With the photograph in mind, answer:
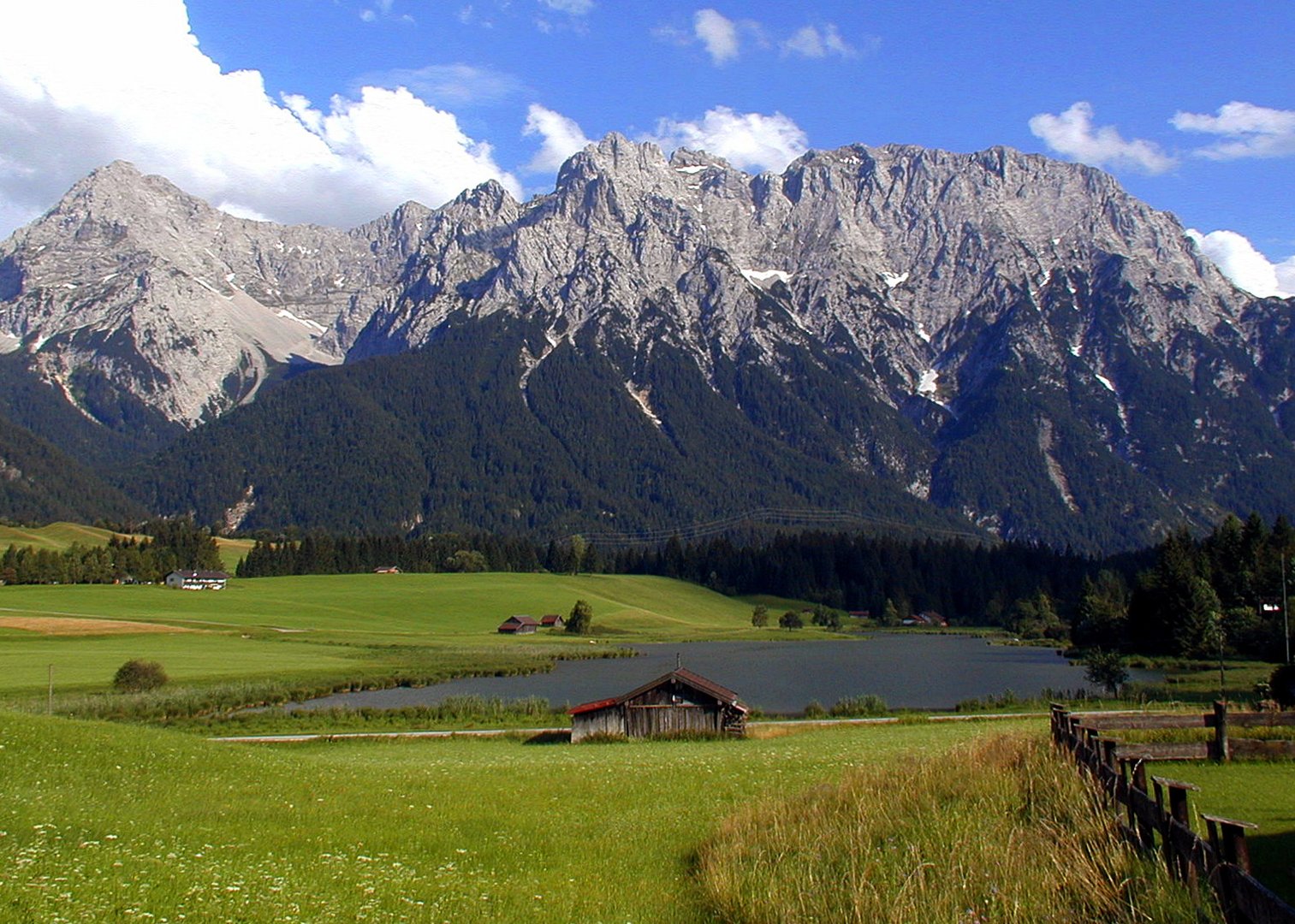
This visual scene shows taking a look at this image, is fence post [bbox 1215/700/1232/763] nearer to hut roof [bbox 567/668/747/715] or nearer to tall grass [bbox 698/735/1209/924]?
tall grass [bbox 698/735/1209/924]

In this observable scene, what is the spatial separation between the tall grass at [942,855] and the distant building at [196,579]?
146 m

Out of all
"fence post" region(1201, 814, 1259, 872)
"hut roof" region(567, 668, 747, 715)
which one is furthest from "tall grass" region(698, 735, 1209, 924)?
"hut roof" region(567, 668, 747, 715)

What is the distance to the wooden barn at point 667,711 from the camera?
4528cm

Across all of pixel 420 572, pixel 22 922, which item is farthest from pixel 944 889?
pixel 420 572

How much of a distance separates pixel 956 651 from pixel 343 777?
333 ft

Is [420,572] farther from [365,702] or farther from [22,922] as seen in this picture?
[22,922]

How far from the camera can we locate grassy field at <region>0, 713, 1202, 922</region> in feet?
39.1

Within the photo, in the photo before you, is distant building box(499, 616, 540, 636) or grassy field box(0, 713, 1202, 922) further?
distant building box(499, 616, 540, 636)

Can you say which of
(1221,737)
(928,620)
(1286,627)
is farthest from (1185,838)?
(928,620)

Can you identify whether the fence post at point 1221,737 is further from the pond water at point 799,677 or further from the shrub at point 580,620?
the shrub at point 580,620

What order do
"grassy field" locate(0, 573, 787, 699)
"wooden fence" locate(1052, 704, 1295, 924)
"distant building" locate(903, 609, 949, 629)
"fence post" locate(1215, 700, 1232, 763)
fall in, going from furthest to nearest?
1. "distant building" locate(903, 609, 949, 629)
2. "grassy field" locate(0, 573, 787, 699)
3. "fence post" locate(1215, 700, 1232, 763)
4. "wooden fence" locate(1052, 704, 1295, 924)

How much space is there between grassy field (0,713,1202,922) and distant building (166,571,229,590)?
13036cm

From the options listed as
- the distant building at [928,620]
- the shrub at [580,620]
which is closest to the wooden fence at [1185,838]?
the shrub at [580,620]

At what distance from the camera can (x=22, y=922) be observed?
33.3ft
